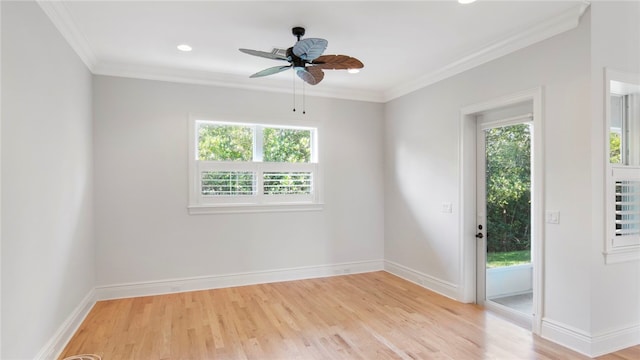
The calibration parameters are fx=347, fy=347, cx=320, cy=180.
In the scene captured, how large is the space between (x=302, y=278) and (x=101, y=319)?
98.5 inches

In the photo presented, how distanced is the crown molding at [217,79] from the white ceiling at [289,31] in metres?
0.02

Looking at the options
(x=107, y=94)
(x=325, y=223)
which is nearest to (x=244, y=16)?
(x=107, y=94)

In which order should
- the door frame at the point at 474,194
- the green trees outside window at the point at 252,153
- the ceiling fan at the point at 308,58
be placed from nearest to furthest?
the ceiling fan at the point at 308,58 < the door frame at the point at 474,194 < the green trees outside window at the point at 252,153

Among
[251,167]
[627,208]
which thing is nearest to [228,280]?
[251,167]

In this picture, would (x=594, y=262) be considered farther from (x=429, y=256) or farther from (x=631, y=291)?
(x=429, y=256)

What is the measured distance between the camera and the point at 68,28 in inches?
122

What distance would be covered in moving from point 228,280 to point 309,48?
10.9 feet

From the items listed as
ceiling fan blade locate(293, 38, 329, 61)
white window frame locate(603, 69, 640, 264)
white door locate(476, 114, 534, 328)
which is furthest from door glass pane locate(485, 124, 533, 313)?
ceiling fan blade locate(293, 38, 329, 61)

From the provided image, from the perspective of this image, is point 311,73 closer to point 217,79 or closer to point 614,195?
point 217,79

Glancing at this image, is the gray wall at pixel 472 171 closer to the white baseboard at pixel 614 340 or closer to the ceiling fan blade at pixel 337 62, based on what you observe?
Result: the white baseboard at pixel 614 340

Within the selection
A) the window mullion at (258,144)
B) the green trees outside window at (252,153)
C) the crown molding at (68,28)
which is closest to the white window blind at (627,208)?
the green trees outside window at (252,153)

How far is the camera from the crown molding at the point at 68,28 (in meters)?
2.70

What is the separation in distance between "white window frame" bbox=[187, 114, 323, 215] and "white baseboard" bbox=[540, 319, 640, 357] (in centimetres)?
313

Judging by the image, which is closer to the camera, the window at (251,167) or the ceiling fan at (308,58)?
the ceiling fan at (308,58)
